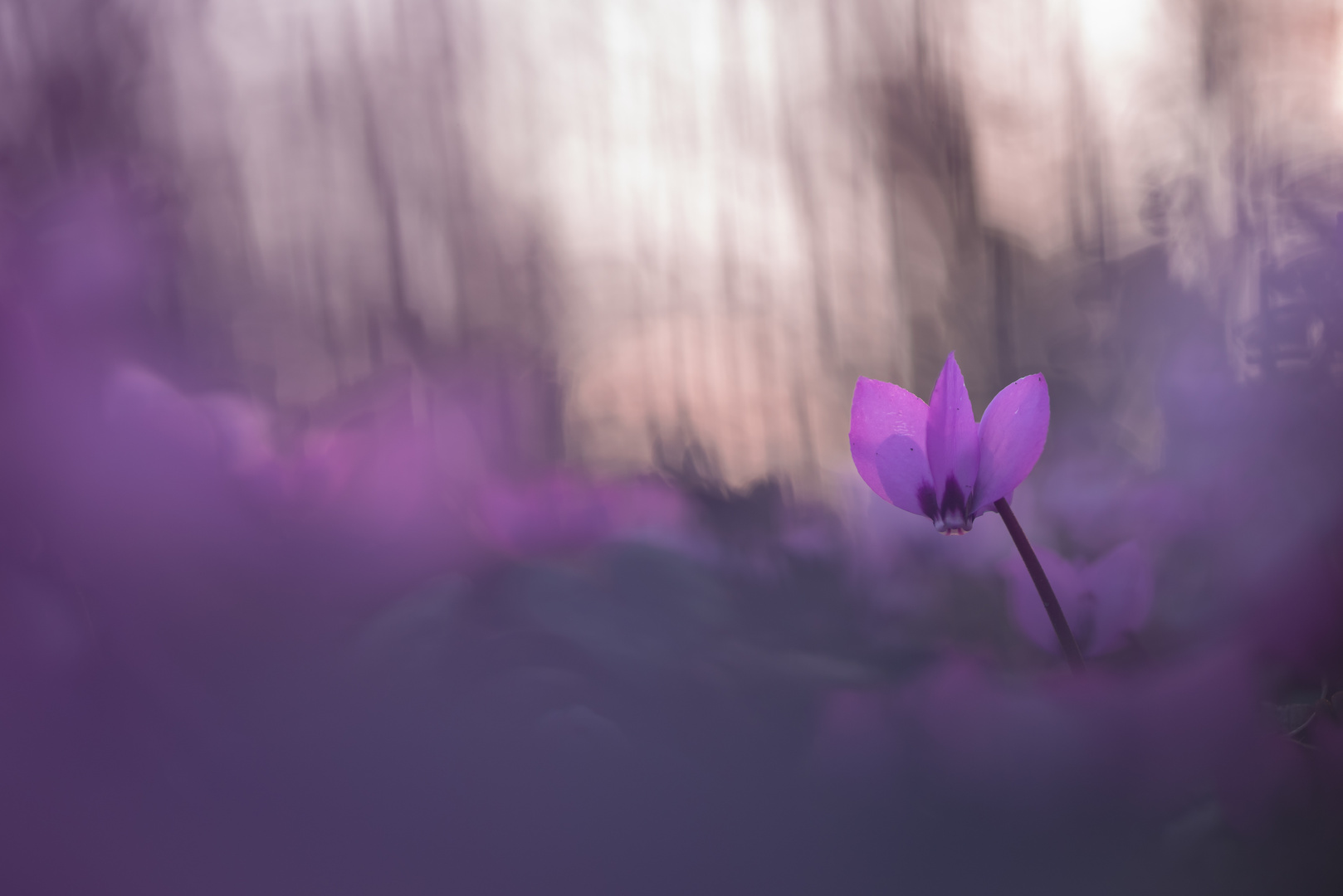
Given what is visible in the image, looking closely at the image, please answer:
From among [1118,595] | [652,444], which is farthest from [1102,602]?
[652,444]

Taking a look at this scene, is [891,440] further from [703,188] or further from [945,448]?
[703,188]

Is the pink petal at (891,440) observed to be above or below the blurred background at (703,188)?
below

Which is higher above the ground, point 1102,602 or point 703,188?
point 703,188

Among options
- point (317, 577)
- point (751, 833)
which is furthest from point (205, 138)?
point (751, 833)

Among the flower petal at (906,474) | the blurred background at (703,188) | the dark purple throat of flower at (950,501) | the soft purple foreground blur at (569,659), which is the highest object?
the blurred background at (703,188)

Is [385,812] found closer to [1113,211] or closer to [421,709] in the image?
[421,709]

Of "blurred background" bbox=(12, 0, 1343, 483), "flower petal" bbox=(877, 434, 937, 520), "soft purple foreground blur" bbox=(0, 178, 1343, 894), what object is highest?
"blurred background" bbox=(12, 0, 1343, 483)
